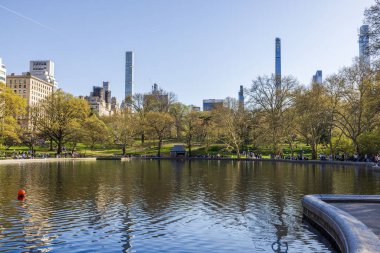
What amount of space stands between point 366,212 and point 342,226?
4.18m

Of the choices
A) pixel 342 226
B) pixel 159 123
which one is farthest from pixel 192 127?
pixel 342 226

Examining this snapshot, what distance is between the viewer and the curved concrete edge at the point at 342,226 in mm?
10740

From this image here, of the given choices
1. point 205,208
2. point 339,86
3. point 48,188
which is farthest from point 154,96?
point 205,208

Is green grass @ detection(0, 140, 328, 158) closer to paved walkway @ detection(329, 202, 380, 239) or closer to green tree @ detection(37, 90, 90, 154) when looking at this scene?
green tree @ detection(37, 90, 90, 154)

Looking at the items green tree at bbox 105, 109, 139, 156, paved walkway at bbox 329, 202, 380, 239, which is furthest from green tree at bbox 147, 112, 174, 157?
paved walkway at bbox 329, 202, 380, 239

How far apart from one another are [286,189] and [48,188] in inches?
737

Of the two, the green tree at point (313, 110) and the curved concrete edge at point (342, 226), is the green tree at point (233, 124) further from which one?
the curved concrete edge at point (342, 226)

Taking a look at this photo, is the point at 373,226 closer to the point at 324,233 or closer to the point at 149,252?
the point at 324,233

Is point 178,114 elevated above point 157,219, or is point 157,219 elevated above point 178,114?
point 178,114

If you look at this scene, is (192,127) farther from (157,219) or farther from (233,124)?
(157,219)

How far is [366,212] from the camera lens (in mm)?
16562

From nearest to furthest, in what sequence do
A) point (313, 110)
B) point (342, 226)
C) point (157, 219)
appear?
point (342, 226) < point (157, 219) < point (313, 110)

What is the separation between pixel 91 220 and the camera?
1803 cm

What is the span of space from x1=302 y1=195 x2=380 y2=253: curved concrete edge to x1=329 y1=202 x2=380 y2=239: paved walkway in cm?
59
